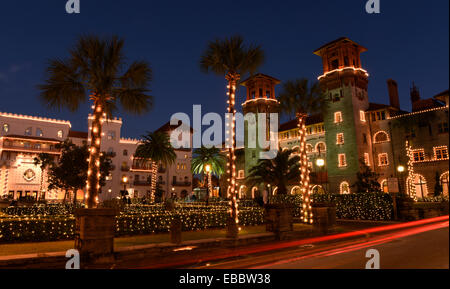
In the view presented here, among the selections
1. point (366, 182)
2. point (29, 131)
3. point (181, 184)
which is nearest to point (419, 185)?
point (366, 182)

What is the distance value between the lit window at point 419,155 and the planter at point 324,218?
30.5 meters

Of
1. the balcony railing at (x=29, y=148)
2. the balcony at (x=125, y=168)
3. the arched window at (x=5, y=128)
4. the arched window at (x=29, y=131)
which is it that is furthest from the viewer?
the balcony at (x=125, y=168)

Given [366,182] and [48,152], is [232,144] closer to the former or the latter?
[366,182]

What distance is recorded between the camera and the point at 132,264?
9.71 meters

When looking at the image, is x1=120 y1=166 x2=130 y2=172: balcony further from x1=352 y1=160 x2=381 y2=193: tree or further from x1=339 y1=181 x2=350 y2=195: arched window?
x1=352 y1=160 x2=381 y2=193: tree

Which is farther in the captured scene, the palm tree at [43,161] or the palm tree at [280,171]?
the palm tree at [43,161]

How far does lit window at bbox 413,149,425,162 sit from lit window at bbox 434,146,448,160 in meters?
1.52

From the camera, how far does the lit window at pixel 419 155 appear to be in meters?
40.7

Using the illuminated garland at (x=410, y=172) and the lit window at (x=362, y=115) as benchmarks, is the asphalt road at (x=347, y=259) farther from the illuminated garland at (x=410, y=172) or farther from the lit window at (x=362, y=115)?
the lit window at (x=362, y=115)

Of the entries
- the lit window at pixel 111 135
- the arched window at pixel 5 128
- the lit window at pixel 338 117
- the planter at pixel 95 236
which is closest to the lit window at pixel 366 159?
the lit window at pixel 338 117

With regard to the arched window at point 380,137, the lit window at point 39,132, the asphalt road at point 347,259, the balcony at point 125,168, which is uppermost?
the lit window at point 39,132

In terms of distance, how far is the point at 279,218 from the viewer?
15.8 meters

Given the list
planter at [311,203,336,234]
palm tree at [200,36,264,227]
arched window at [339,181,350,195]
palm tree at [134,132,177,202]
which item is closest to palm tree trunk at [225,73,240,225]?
palm tree at [200,36,264,227]
